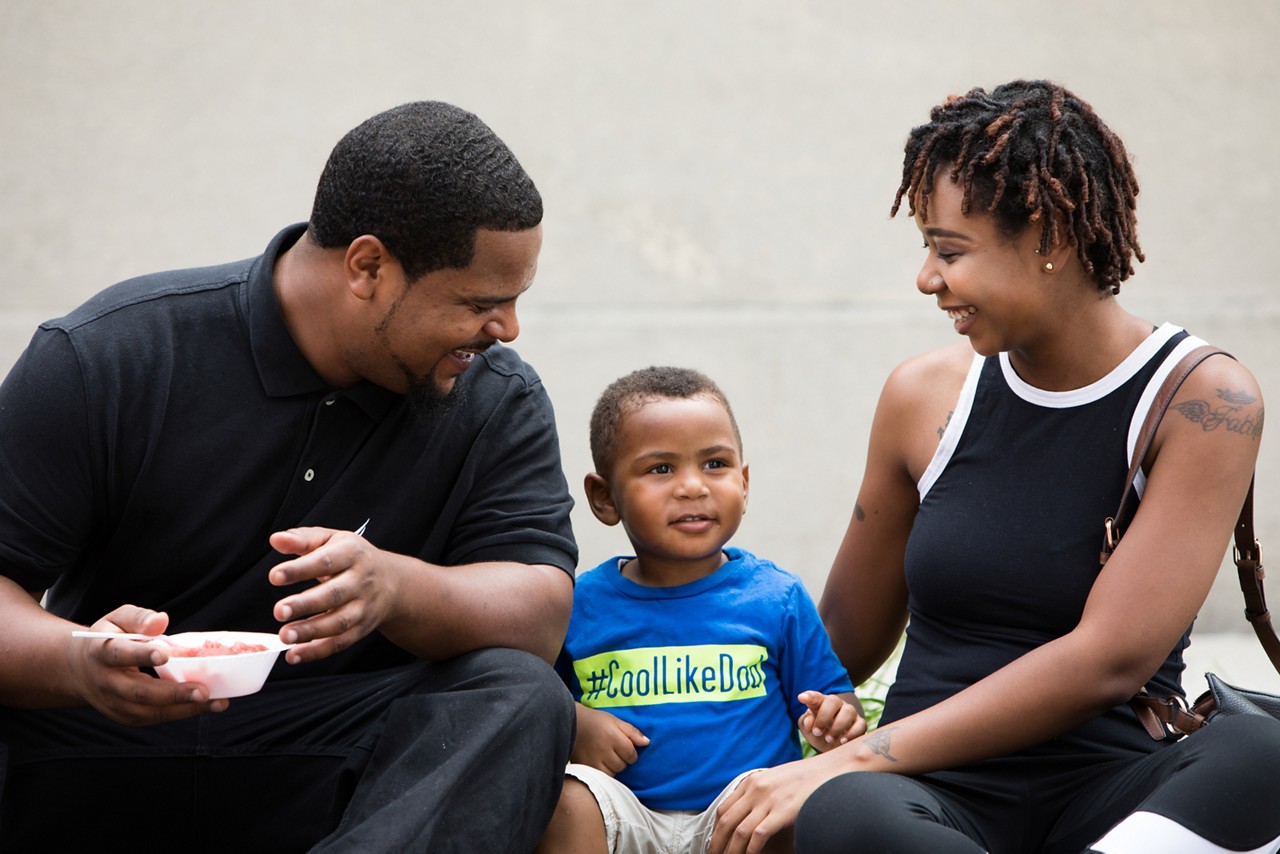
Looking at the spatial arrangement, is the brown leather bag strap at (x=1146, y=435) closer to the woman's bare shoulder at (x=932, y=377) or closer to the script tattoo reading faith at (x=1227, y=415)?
the script tattoo reading faith at (x=1227, y=415)

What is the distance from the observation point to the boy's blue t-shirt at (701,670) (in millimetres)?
2631

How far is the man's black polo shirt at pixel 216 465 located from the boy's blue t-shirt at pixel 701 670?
26 centimetres

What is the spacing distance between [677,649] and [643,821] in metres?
0.34

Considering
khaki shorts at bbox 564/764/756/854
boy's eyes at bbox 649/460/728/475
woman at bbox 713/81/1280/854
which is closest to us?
woman at bbox 713/81/1280/854

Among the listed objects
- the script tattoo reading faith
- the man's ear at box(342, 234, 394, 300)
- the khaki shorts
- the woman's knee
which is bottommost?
the khaki shorts

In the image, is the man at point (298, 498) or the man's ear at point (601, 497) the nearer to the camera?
the man at point (298, 498)

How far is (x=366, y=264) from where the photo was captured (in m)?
2.43

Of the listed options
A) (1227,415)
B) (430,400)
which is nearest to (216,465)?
(430,400)

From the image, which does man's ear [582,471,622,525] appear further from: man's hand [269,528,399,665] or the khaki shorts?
man's hand [269,528,399,665]

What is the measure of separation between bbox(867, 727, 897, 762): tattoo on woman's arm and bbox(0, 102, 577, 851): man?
51 centimetres

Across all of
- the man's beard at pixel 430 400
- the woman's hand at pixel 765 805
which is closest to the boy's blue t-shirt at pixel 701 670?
the woman's hand at pixel 765 805

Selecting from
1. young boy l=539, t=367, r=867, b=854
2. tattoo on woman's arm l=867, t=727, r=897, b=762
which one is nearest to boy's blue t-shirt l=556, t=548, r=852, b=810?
young boy l=539, t=367, r=867, b=854

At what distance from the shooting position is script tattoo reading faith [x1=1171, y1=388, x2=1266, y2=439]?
226 centimetres

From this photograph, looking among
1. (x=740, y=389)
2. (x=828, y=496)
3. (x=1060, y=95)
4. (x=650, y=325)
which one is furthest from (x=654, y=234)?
(x=1060, y=95)
